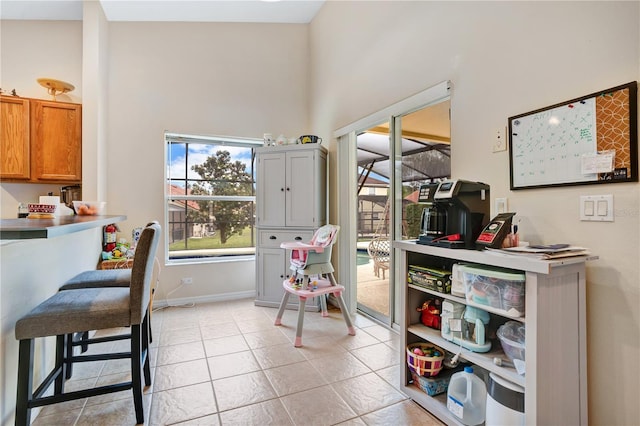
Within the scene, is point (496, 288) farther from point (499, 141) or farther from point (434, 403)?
point (499, 141)

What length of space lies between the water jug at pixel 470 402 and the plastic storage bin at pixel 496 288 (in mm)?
446

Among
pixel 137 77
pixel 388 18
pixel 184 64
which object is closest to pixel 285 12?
pixel 184 64

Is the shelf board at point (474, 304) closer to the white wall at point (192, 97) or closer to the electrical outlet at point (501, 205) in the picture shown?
the electrical outlet at point (501, 205)

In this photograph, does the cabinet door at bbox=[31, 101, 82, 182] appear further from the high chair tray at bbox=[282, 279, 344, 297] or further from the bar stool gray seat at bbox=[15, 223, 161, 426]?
the high chair tray at bbox=[282, 279, 344, 297]

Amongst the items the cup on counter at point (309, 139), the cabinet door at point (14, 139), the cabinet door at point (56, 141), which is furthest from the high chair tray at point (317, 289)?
the cabinet door at point (14, 139)

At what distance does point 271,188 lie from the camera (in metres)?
3.56

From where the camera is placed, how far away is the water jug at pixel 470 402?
1.57 meters

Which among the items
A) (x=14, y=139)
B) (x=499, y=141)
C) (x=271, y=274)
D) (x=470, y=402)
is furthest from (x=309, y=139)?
(x=14, y=139)

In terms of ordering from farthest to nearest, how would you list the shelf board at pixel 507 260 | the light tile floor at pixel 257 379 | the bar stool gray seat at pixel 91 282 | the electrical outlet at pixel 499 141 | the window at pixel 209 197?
the window at pixel 209 197, the bar stool gray seat at pixel 91 282, the electrical outlet at pixel 499 141, the light tile floor at pixel 257 379, the shelf board at pixel 507 260

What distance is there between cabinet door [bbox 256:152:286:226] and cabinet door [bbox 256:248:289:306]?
1.15 feet

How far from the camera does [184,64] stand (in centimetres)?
373

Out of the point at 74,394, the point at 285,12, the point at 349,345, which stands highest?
the point at 285,12

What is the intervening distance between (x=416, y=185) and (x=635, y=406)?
1.88m

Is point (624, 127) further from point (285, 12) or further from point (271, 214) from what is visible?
point (285, 12)
